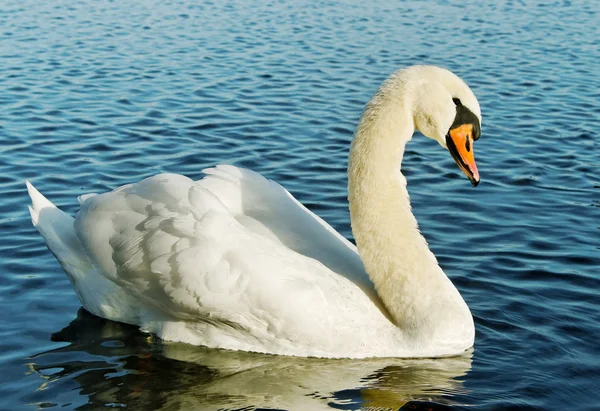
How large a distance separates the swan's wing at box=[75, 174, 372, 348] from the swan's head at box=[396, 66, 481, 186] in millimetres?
1208

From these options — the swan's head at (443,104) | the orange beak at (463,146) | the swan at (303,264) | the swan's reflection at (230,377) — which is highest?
the swan's head at (443,104)

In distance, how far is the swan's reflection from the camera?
232 inches

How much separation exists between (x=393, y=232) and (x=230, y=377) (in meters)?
1.48

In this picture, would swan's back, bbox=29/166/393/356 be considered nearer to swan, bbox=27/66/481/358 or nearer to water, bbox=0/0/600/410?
swan, bbox=27/66/481/358

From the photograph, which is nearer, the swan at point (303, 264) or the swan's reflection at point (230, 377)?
the swan's reflection at point (230, 377)

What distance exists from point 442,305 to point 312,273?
93 cm

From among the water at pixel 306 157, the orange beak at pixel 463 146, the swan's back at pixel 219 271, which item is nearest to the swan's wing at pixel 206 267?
the swan's back at pixel 219 271

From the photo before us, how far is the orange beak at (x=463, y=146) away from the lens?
6.48m

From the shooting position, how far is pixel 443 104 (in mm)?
6391

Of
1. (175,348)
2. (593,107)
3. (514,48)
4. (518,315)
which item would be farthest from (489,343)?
(514,48)

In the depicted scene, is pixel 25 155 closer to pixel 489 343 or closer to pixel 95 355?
pixel 95 355

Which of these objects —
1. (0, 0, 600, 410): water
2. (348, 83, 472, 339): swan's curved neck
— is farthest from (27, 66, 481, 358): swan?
(0, 0, 600, 410): water

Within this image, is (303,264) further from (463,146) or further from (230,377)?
(463,146)

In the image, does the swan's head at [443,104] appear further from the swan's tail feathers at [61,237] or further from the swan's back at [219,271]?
the swan's tail feathers at [61,237]
